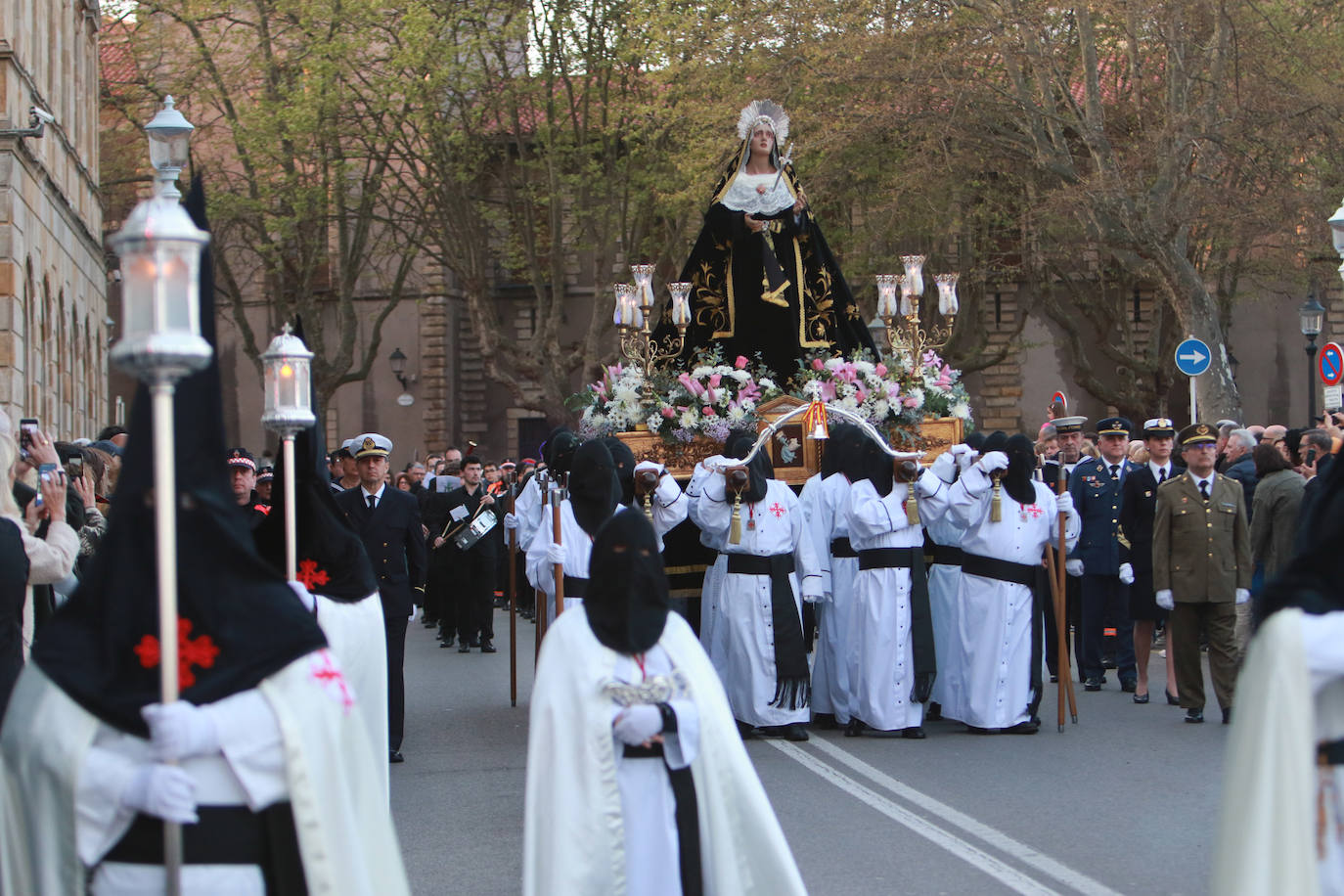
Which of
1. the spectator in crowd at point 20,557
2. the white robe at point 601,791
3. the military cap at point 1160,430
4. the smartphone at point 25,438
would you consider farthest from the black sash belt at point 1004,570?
the spectator in crowd at point 20,557

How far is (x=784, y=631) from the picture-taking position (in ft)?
37.8

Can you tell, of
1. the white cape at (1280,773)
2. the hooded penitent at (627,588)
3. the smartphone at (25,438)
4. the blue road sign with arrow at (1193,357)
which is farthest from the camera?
the blue road sign with arrow at (1193,357)

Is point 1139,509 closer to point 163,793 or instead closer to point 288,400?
point 288,400

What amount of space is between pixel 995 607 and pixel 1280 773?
6.93 metres

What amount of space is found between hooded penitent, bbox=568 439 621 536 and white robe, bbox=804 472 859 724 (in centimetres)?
291

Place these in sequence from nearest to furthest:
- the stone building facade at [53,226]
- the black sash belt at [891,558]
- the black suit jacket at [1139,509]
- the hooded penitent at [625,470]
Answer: the hooded penitent at [625,470] → the black sash belt at [891,558] → the black suit jacket at [1139,509] → the stone building facade at [53,226]

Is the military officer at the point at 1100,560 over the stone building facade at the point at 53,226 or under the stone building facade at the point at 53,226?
under

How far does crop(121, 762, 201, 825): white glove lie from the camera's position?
4.08m

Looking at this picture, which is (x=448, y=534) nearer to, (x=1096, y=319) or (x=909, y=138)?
(x=909, y=138)

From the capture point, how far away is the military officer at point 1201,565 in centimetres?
1194

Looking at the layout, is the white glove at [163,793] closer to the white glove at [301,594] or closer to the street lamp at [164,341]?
the street lamp at [164,341]

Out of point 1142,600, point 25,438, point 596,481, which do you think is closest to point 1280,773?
point 596,481

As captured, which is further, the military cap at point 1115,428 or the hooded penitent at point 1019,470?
the military cap at point 1115,428

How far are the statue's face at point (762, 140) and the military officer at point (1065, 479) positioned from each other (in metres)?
3.76
